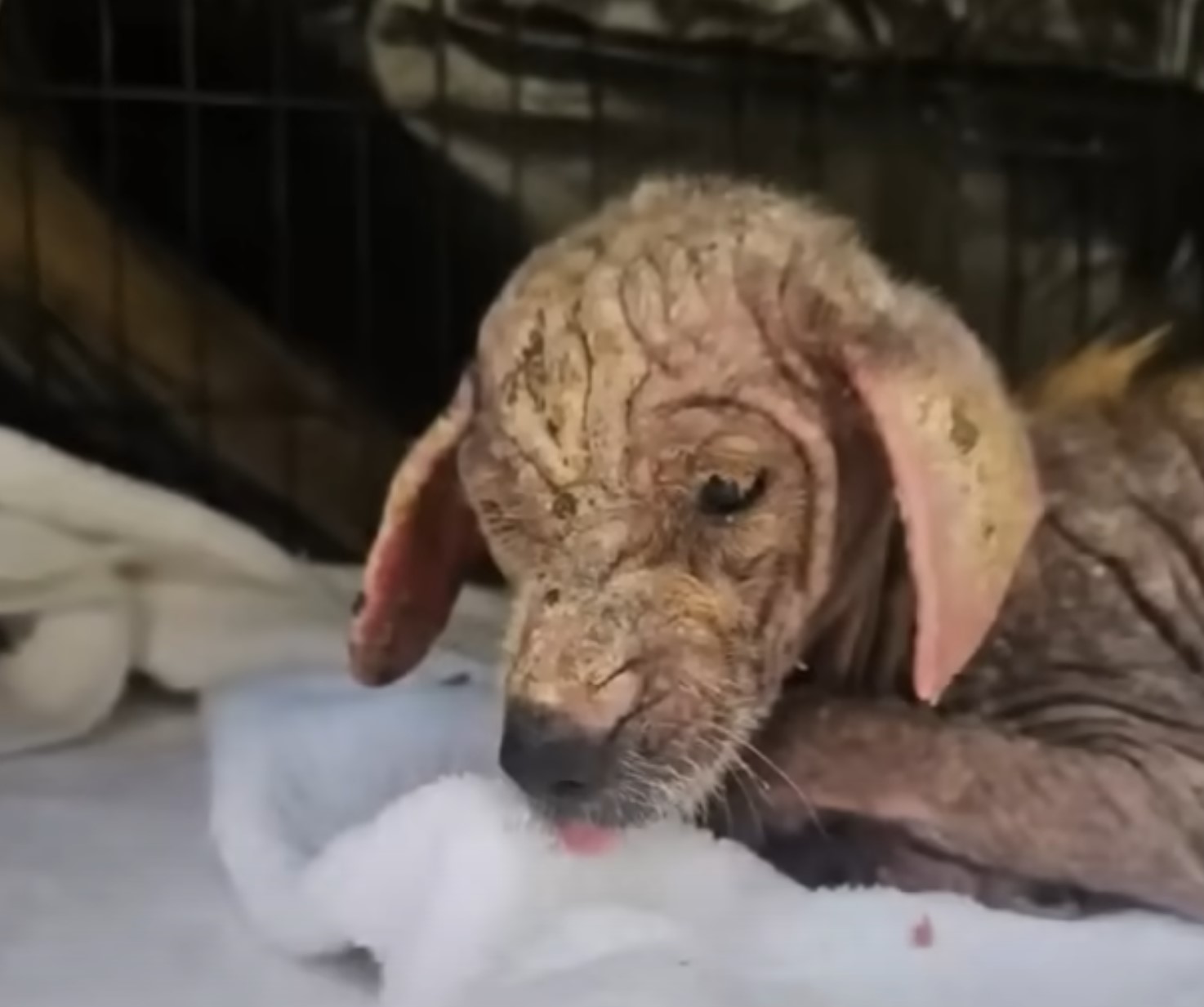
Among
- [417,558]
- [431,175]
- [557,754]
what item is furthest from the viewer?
[431,175]

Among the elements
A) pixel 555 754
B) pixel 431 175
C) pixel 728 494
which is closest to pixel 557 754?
pixel 555 754

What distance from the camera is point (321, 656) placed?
1152mm

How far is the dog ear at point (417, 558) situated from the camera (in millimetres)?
889

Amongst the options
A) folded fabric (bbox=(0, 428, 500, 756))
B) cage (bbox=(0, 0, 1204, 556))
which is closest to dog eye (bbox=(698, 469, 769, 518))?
folded fabric (bbox=(0, 428, 500, 756))

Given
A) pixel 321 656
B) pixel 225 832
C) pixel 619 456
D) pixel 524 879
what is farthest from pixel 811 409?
pixel 321 656

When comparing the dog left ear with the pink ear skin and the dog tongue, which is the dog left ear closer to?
the pink ear skin

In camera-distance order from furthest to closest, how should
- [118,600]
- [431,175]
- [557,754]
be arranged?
[431,175]
[118,600]
[557,754]

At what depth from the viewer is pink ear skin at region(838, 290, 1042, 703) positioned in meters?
0.81

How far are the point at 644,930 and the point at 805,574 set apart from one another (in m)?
0.13

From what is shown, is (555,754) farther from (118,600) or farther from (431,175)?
(431,175)

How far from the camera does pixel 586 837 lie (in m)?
0.82

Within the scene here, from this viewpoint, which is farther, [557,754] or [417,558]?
[417,558]

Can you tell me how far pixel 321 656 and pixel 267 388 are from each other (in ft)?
0.72

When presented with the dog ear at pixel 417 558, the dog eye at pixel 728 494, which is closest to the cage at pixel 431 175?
the dog ear at pixel 417 558
